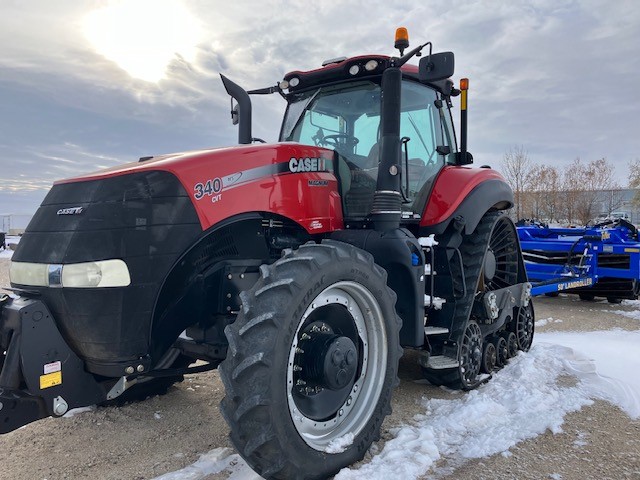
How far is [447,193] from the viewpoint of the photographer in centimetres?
440

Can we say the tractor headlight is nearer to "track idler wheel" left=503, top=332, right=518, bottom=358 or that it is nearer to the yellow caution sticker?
the yellow caution sticker

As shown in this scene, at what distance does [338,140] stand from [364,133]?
0.75 feet

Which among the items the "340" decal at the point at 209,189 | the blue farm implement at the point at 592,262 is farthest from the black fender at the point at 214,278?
the blue farm implement at the point at 592,262

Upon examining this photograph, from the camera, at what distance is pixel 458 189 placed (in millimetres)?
4430

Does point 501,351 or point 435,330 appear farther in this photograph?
point 501,351

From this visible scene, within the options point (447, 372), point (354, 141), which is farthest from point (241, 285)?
point (447, 372)

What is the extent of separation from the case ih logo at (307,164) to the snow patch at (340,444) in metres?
1.69

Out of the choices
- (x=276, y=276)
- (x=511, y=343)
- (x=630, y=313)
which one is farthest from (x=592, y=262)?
(x=276, y=276)

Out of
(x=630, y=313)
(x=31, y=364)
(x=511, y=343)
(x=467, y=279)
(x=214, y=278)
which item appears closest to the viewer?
(x=31, y=364)

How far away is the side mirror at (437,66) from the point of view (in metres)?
3.31

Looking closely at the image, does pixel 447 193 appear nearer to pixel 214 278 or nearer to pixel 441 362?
pixel 441 362

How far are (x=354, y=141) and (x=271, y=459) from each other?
259 centimetres

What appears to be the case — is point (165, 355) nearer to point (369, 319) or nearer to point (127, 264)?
point (127, 264)

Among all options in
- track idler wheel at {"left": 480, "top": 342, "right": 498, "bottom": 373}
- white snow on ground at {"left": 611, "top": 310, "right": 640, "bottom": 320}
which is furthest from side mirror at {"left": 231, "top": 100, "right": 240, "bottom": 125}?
white snow on ground at {"left": 611, "top": 310, "right": 640, "bottom": 320}
